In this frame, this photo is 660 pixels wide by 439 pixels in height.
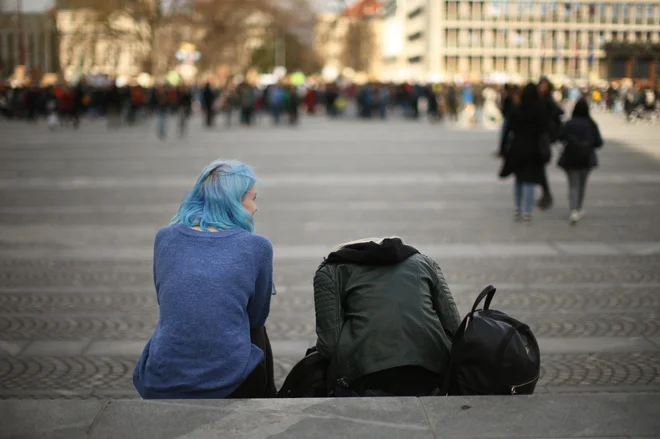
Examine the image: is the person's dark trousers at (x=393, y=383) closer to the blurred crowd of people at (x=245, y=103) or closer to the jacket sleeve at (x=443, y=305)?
the jacket sleeve at (x=443, y=305)

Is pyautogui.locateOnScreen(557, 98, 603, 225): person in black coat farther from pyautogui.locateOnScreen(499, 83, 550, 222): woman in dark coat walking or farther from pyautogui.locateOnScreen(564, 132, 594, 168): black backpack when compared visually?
pyautogui.locateOnScreen(499, 83, 550, 222): woman in dark coat walking

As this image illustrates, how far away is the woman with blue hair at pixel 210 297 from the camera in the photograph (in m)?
3.89

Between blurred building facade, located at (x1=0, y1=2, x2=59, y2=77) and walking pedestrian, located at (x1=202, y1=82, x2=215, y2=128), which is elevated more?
blurred building facade, located at (x1=0, y1=2, x2=59, y2=77)

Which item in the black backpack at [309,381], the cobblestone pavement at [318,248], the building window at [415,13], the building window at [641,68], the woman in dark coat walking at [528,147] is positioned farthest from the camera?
the building window at [415,13]

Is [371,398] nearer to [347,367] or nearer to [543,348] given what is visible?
[347,367]

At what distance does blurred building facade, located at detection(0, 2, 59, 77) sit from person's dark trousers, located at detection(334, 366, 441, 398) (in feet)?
175

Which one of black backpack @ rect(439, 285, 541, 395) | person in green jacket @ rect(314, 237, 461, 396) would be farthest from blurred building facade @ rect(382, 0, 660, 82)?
black backpack @ rect(439, 285, 541, 395)

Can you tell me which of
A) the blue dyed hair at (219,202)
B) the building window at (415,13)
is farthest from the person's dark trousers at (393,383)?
the building window at (415,13)

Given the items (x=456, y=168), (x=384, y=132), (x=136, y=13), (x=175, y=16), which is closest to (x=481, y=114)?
(x=384, y=132)

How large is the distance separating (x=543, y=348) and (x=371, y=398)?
274 cm

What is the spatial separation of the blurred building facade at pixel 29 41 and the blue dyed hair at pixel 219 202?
52.9 meters

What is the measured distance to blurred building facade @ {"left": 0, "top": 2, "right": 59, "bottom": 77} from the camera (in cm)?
5741

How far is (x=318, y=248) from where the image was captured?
10.0 m

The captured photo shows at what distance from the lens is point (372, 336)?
4.04 meters
